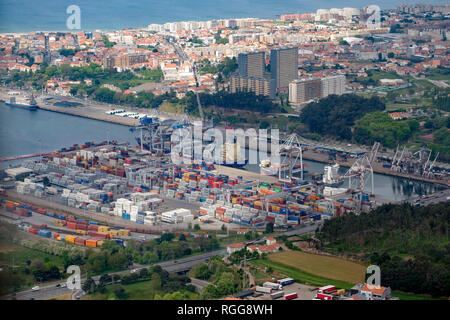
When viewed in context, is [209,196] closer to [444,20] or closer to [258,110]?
[258,110]

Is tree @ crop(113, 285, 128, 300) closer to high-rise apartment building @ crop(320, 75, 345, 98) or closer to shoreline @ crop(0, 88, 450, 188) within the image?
shoreline @ crop(0, 88, 450, 188)

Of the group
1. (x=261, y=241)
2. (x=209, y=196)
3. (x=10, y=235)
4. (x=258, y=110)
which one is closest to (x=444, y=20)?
(x=258, y=110)

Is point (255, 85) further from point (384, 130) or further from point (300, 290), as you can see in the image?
point (300, 290)

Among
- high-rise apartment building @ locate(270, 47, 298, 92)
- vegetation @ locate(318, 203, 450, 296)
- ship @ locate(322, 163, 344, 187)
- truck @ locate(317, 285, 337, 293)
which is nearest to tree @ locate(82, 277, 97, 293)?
truck @ locate(317, 285, 337, 293)

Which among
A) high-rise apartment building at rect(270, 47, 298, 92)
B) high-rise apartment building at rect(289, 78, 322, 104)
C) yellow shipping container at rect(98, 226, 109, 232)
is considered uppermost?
high-rise apartment building at rect(270, 47, 298, 92)

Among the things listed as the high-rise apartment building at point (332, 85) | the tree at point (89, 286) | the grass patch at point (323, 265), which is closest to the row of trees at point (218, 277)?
the grass patch at point (323, 265)
